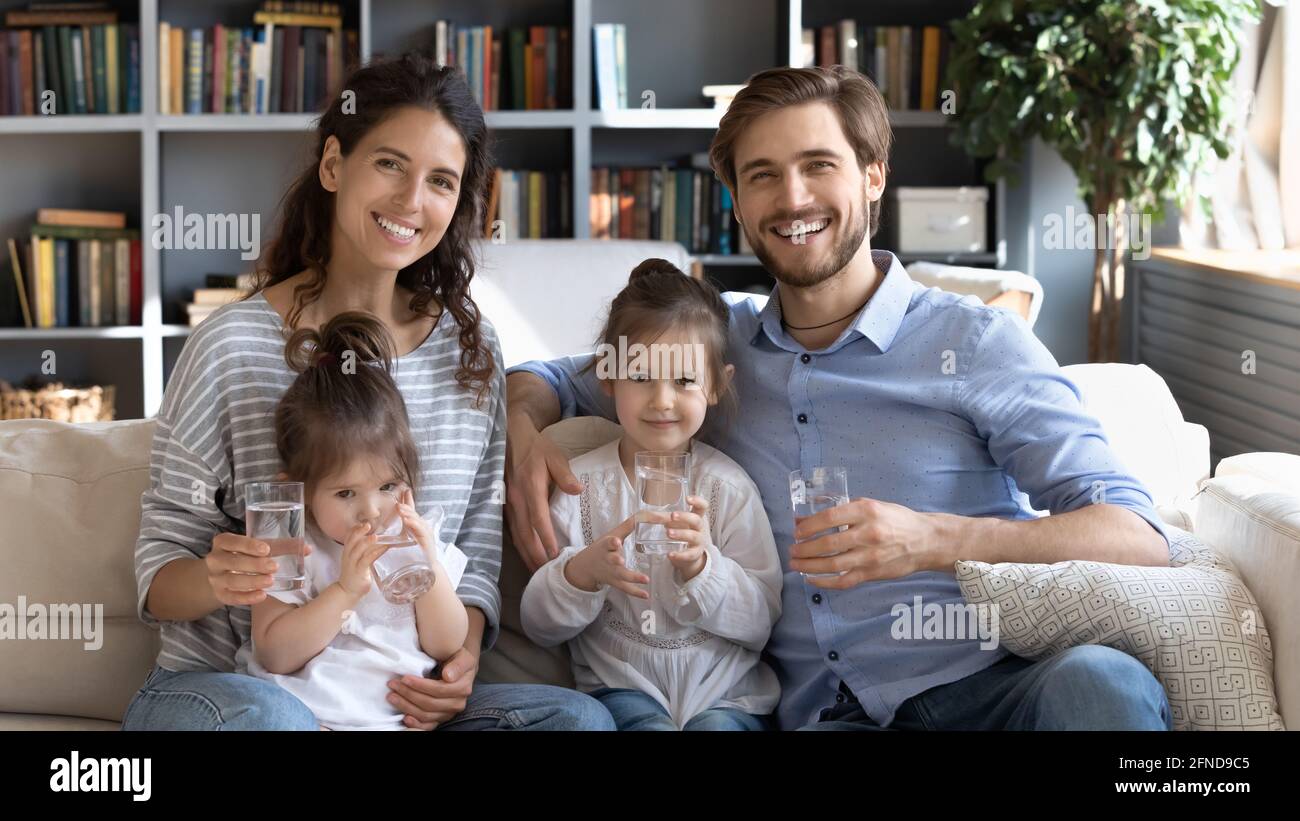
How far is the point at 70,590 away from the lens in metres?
1.77

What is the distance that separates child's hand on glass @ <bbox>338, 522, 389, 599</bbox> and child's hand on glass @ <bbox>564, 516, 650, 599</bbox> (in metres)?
0.28

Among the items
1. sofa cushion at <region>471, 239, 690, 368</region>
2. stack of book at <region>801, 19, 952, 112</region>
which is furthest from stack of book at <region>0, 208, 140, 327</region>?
stack of book at <region>801, 19, 952, 112</region>

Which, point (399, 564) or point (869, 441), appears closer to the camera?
point (399, 564)

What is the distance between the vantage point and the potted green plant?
373 centimetres

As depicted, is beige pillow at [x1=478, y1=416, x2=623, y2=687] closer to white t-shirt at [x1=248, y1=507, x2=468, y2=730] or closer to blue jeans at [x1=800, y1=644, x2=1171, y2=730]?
white t-shirt at [x1=248, y1=507, x2=468, y2=730]

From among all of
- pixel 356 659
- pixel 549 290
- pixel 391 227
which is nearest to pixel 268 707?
pixel 356 659

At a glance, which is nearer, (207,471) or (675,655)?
(207,471)

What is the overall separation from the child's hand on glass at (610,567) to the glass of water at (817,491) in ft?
0.64

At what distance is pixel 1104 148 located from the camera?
13.2 ft

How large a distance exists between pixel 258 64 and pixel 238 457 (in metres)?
3.21

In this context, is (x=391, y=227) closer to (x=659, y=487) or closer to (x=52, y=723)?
(x=659, y=487)
